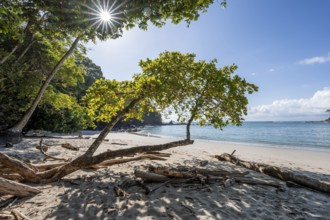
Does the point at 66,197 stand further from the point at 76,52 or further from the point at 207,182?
the point at 76,52

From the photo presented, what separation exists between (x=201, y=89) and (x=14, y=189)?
6.97 meters

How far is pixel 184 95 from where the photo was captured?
26.9 ft

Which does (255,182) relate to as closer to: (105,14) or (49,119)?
(105,14)

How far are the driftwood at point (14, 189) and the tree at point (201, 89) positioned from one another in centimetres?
493

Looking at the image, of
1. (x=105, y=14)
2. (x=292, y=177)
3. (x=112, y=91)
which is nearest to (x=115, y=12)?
(x=105, y=14)

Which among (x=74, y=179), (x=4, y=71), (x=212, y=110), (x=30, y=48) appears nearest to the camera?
(x=74, y=179)

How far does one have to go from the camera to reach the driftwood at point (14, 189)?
4224mm

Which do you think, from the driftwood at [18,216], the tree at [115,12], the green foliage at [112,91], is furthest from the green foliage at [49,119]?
the driftwood at [18,216]

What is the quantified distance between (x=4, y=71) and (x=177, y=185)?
1459cm

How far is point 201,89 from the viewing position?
7.86 m

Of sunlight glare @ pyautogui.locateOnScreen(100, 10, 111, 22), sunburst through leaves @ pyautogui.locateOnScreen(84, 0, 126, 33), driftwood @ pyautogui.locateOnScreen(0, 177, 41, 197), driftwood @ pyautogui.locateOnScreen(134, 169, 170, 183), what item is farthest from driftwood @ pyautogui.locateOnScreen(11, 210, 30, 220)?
sunlight glare @ pyautogui.locateOnScreen(100, 10, 111, 22)

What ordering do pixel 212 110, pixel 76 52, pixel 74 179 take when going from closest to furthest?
pixel 74 179
pixel 212 110
pixel 76 52

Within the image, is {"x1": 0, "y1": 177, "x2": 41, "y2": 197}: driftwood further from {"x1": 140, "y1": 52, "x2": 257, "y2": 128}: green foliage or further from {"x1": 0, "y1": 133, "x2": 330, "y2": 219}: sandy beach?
{"x1": 140, "y1": 52, "x2": 257, "y2": 128}: green foliage

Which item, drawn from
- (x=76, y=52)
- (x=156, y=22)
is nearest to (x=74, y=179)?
(x=156, y=22)
